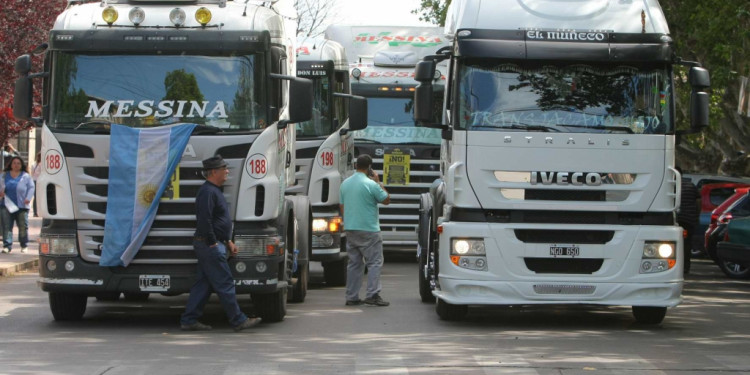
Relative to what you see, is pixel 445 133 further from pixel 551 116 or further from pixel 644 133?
pixel 644 133

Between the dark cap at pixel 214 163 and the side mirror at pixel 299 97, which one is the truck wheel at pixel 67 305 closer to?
the dark cap at pixel 214 163

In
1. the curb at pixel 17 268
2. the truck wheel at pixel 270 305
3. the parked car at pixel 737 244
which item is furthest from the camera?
the parked car at pixel 737 244

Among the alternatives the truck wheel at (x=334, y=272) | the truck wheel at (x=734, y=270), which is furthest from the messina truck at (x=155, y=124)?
the truck wheel at (x=734, y=270)

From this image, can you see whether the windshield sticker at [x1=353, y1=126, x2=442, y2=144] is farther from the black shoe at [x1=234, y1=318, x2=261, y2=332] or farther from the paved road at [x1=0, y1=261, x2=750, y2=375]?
the black shoe at [x1=234, y1=318, x2=261, y2=332]

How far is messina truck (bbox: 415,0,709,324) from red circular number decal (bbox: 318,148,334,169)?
528cm

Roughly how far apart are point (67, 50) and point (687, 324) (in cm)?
741

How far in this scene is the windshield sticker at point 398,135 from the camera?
905 inches

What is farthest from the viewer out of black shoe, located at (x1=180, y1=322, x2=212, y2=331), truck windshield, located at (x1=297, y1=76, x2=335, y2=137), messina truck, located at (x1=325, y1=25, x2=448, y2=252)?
messina truck, located at (x1=325, y1=25, x2=448, y2=252)

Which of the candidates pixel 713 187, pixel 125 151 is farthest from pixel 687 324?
pixel 713 187

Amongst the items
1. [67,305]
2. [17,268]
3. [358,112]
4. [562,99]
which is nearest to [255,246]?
[67,305]

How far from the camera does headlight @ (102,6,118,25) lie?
43.8 feet

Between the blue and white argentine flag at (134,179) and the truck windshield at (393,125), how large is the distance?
10.1 m

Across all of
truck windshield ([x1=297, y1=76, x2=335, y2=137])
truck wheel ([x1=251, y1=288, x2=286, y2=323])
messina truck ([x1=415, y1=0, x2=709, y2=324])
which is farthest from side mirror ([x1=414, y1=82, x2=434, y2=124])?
truck windshield ([x1=297, y1=76, x2=335, y2=137])

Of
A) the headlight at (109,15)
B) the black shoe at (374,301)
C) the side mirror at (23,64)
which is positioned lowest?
the black shoe at (374,301)
